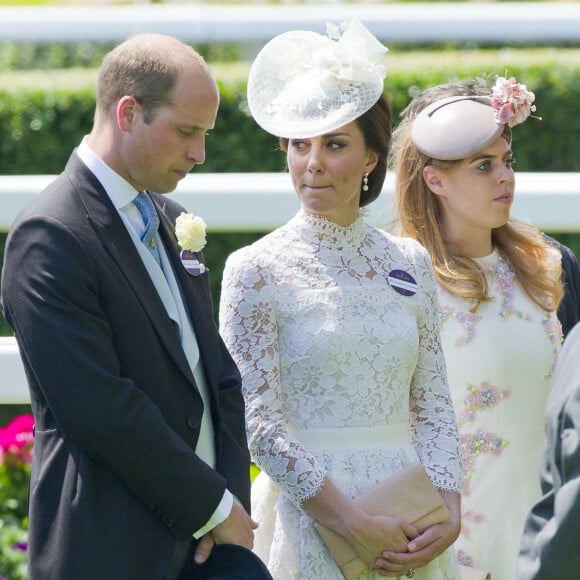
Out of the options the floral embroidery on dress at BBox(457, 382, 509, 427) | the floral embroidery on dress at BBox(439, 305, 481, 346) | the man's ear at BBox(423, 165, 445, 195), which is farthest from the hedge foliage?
the floral embroidery on dress at BBox(457, 382, 509, 427)

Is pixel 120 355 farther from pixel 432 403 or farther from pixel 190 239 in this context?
pixel 432 403

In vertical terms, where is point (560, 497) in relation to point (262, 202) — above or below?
above

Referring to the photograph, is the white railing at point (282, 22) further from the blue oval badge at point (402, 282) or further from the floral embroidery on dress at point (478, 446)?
the blue oval badge at point (402, 282)

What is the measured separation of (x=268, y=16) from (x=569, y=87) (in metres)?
3.09

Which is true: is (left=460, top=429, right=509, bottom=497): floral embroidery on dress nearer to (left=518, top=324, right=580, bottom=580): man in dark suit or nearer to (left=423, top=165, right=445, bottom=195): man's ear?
(left=423, top=165, right=445, bottom=195): man's ear

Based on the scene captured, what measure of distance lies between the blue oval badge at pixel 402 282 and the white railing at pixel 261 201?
1.12m

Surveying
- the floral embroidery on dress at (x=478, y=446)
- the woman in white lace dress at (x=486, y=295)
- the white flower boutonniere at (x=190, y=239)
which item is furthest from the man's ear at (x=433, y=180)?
the white flower boutonniere at (x=190, y=239)

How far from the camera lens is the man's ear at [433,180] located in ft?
14.4

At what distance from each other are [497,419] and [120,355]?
1.53 metres

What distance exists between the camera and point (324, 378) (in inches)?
145

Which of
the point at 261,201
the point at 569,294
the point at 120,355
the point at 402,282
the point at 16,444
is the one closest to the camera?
the point at 120,355

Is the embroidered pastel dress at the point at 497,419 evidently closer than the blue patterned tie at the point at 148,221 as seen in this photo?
No

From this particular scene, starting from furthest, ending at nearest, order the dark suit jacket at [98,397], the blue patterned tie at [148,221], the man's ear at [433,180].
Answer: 1. the man's ear at [433,180]
2. the blue patterned tie at [148,221]
3. the dark suit jacket at [98,397]

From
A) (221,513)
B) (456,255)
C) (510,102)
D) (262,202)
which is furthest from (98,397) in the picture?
(262,202)
